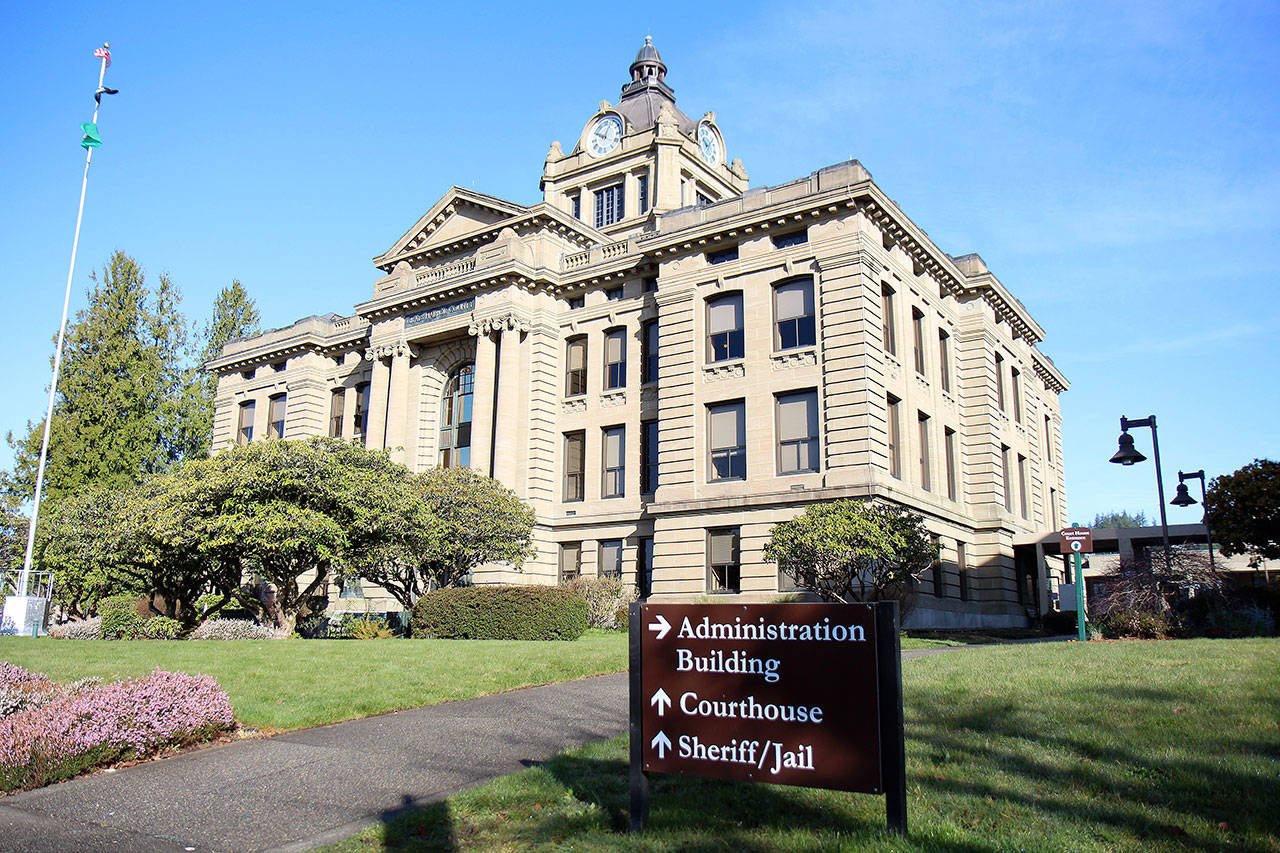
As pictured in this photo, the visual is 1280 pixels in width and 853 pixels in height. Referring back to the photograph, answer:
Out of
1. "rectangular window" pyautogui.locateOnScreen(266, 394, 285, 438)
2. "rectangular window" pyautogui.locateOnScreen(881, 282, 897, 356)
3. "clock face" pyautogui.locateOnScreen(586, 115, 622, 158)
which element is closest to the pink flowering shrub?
"rectangular window" pyautogui.locateOnScreen(881, 282, 897, 356)

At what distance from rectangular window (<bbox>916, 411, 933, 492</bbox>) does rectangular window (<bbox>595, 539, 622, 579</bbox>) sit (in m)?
11.8

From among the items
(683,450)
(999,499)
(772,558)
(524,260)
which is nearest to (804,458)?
(683,450)

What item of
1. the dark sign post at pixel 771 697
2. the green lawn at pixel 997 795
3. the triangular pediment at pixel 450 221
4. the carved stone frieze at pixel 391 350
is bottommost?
the green lawn at pixel 997 795

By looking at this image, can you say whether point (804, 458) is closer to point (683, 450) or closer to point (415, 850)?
point (683, 450)

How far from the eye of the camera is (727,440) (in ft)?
110

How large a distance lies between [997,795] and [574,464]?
32374 mm

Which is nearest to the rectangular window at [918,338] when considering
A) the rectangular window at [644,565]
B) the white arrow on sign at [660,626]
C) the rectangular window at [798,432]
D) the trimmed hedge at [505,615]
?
the rectangular window at [798,432]

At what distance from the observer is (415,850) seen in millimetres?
6750

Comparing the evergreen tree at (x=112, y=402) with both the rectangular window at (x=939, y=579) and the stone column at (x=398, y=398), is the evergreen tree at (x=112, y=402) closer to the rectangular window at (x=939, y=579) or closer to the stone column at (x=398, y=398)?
the stone column at (x=398, y=398)

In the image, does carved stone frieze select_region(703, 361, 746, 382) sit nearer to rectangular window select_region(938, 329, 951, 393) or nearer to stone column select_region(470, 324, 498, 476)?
rectangular window select_region(938, 329, 951, 393)

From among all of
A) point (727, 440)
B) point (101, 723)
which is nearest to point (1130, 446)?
point (727, 440)

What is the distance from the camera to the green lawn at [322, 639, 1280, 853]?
6.33 m

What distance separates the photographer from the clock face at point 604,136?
180 ft

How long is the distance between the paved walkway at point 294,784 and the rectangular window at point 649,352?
2562 centimetres
